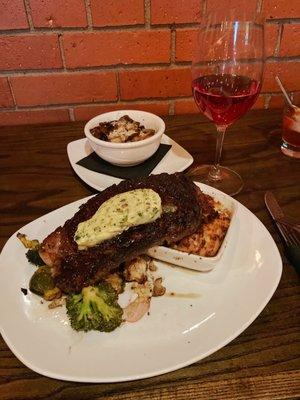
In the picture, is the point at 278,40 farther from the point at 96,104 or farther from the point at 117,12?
the point at 96,104

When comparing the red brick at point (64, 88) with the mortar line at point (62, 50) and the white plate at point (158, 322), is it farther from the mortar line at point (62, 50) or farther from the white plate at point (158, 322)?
the white plate at point (158, 322)

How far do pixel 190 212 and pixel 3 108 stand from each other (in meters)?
1.24

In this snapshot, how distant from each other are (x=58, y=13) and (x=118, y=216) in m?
1.07

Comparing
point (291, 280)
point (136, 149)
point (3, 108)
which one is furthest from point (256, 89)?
point (3, 108)

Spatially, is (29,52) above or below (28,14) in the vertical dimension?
below

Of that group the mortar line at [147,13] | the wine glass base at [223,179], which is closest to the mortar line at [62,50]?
the mortar line at [147,13]

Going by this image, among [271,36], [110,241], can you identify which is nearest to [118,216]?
[110,241]

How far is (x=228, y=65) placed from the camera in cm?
118

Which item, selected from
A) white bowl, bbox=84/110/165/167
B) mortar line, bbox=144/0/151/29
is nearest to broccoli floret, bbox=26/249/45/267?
white bowl, bbox=84/110/165/167

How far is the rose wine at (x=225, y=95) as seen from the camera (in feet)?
3.61

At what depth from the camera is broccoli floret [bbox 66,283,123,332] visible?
0.78 m

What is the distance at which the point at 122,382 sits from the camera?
71cm

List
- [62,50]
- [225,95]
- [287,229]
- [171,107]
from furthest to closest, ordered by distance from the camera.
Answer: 1. [171,107]
2. [62,50]
3. [225,95]
4. [287,229]

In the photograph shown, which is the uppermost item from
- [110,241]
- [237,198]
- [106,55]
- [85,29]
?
[85,29]
